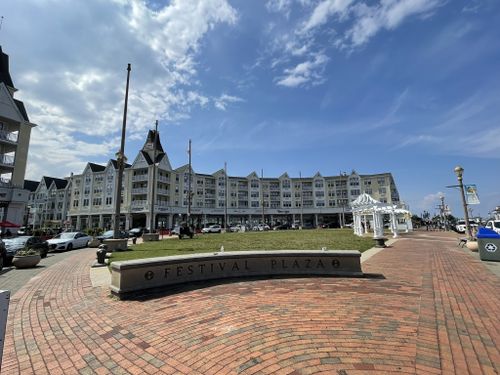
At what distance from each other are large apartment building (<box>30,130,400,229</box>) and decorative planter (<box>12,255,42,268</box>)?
4757 cm

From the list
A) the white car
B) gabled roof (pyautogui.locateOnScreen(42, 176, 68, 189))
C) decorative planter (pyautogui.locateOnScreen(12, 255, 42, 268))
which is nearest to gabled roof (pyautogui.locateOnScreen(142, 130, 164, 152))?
gabled roof (pyautogui.locateOnScreen(42, 176, 68, 189))

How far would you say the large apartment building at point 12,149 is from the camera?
34.6 m

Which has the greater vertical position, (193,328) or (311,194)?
(311,194)

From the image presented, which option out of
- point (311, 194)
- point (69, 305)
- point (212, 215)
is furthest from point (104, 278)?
point (311, 194)

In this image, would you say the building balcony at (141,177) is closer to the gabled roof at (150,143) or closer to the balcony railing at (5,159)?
the gabled roof at (150,143)

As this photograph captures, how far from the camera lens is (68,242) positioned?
2398 cm

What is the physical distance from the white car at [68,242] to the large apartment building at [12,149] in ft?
49.0

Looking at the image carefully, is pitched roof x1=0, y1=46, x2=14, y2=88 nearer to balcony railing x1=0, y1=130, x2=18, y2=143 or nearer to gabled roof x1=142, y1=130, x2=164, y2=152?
balcony railing x1=0, y1=130, x2=18, y2=143

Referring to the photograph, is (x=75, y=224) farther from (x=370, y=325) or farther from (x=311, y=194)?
(x=370, y=325)

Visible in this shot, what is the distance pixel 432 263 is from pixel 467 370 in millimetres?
10127

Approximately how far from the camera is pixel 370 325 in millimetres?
4781

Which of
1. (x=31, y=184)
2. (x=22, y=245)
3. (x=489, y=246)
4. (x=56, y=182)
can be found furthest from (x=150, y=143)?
Result: (x=489, y=246)

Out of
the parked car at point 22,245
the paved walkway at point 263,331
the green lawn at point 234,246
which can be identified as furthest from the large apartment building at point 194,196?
the paved walkway at point 263,331

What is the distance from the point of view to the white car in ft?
76.5
